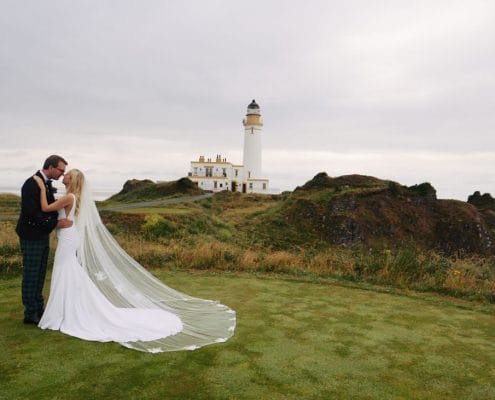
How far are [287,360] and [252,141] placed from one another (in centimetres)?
6450

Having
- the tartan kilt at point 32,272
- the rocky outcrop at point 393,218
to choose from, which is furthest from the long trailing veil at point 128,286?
the rocky outcrop at point 393,218

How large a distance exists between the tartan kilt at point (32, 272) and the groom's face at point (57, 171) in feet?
3.20

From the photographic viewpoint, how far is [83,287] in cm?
635

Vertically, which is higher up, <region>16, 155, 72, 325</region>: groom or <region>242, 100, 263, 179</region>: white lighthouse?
<region>242, 100, 263, 179</region>: white lighthouse

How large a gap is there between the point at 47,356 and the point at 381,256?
8.95 meters

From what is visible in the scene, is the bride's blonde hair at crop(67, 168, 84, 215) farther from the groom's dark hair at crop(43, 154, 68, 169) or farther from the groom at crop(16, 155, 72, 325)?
the groom's dark hair at crop(43, 154, 68, 169)

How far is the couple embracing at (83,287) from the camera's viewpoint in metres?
5.98

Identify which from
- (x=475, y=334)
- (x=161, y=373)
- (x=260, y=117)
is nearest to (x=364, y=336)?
(x=475, y=334)

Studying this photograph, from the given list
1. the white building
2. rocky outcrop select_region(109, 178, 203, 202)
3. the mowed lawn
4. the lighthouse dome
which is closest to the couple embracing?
the mowed lawn

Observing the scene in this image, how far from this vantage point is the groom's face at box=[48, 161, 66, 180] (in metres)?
6.22

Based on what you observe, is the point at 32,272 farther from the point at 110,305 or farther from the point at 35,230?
the point at 110,305

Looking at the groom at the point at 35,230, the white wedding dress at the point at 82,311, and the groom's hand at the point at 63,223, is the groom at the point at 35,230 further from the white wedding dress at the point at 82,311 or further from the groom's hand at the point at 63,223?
the white wedding dress at the point at 82,311

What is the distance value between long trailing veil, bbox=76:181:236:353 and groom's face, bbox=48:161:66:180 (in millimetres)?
437

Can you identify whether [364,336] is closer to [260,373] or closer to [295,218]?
[260,373]
